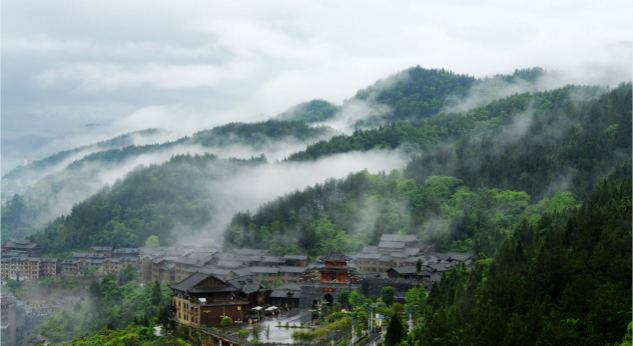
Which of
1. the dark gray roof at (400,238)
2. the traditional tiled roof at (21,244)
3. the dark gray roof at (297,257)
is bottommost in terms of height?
the dark gray roof at (297,257)

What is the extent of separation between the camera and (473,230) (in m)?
63.5

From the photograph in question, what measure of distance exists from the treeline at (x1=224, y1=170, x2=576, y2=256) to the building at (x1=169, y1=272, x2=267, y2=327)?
2435cm

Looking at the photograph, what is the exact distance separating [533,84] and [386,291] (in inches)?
4948

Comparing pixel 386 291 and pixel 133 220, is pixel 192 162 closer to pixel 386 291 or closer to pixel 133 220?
pixel 133 220

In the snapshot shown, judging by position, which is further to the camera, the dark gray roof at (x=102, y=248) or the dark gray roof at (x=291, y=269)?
the dark gray roof at (x=102, y=248)

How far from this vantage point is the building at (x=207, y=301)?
40.3m

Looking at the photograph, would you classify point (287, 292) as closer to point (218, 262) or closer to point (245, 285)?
point (245, 285)

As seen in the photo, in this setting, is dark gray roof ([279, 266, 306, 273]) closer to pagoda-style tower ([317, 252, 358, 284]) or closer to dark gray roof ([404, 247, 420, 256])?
pagoda-style tower ([317, 252, 358, 284])

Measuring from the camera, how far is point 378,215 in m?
71.2

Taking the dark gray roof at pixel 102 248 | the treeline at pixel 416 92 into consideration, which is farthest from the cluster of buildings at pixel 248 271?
the treeline at pixel 416 92

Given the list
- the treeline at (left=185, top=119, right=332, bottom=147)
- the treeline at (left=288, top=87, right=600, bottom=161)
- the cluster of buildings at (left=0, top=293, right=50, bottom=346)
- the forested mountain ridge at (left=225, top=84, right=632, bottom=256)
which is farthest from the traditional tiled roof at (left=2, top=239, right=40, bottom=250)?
the treeline at (left=185, top=119, right=332, bottom=147)

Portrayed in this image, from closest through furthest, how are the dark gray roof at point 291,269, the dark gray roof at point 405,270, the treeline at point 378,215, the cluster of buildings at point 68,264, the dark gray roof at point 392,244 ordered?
the dark gray roof at point 405,270 < the dark gray roof at point 291,269 < the dark gray roof at point 392,244 < the treeline at point 378,215 < the cluster of buildings at point 68,264

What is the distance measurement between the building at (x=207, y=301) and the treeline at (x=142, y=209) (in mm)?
52323

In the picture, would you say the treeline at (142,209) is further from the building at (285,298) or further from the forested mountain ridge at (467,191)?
the building at (285,298)
